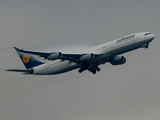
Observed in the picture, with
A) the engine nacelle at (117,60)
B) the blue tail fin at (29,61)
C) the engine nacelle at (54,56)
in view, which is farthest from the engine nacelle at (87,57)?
the blue tail fin at (29,61)

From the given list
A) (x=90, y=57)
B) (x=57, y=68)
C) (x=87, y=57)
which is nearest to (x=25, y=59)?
(x=57, y=68)

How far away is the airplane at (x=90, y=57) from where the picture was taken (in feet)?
275

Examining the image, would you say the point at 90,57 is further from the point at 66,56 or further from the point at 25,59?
the point at 25,59

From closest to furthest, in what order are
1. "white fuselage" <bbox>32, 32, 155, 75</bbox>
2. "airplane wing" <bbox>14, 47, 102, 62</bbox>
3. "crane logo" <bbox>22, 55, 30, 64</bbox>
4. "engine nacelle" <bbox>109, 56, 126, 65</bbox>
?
"white fuselage" <bbox>32, 32, 155, 75</bbox> < "airplane wing" <bbox>14, 47, 102, 62</bbox> < "engine nacelle" <bbox>109, 56, 126, 65</bbox> < "crane logo" <bbox>22, 55, 30, 64</bbox>

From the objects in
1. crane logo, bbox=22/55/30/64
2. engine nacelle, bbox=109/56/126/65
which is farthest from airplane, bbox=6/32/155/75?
crane logo, bbox=22/55/30/64

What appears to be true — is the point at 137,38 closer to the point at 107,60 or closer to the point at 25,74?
the point at 107,60

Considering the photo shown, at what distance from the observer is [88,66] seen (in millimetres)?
90000

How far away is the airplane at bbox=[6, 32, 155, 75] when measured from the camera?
3297 inches

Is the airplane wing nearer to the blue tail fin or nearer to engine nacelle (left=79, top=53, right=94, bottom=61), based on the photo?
engine nacelle (left=79, top=53, right=94, bottom=61)

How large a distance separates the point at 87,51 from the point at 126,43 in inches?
361

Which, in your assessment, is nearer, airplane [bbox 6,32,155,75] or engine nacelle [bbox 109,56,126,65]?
airplane [bbox 6,32,155,75]

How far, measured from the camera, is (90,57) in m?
85.6

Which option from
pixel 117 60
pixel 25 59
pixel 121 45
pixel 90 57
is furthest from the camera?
pixel 25 59

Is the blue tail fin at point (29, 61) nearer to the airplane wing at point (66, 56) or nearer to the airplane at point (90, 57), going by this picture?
the airplane at point (90, 57)
